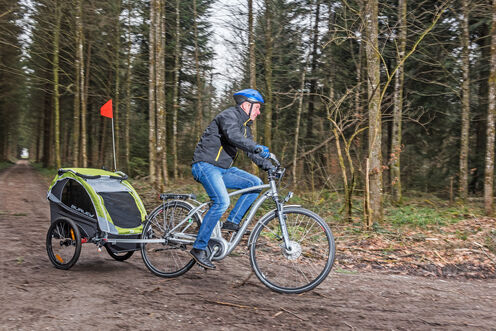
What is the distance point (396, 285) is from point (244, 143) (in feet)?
8.51

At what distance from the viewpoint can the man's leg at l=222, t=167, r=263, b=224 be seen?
4.44 m

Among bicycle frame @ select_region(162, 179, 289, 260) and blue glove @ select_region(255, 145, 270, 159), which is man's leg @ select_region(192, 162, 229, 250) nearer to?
bicycle frame @ select_region(162, 179, 289, 260)

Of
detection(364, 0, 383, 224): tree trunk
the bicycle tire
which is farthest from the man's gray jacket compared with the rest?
detection(364, 0, 383, 224): tree trunk

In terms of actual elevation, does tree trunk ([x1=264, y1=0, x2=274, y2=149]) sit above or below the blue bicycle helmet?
above

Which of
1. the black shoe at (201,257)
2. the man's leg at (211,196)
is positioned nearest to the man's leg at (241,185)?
the man's leg at (211,196)

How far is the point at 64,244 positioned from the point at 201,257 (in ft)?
6.61

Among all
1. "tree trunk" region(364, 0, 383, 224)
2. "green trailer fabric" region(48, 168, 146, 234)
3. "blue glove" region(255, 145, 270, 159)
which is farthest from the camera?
"tree trunk" region(364, 0, 383, 224)

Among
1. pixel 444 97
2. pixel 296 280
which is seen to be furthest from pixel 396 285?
pixel 444 97

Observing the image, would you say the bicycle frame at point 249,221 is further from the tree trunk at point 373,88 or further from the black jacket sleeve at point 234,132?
the tree trunk at point 373,88

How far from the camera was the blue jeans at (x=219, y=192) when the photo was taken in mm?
4363

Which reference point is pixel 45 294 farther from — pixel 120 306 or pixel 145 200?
pixel 145 200

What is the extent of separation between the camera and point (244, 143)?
4.18 metres

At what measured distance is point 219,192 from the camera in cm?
433

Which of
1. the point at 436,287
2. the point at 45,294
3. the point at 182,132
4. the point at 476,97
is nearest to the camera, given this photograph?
the point at 45,294
